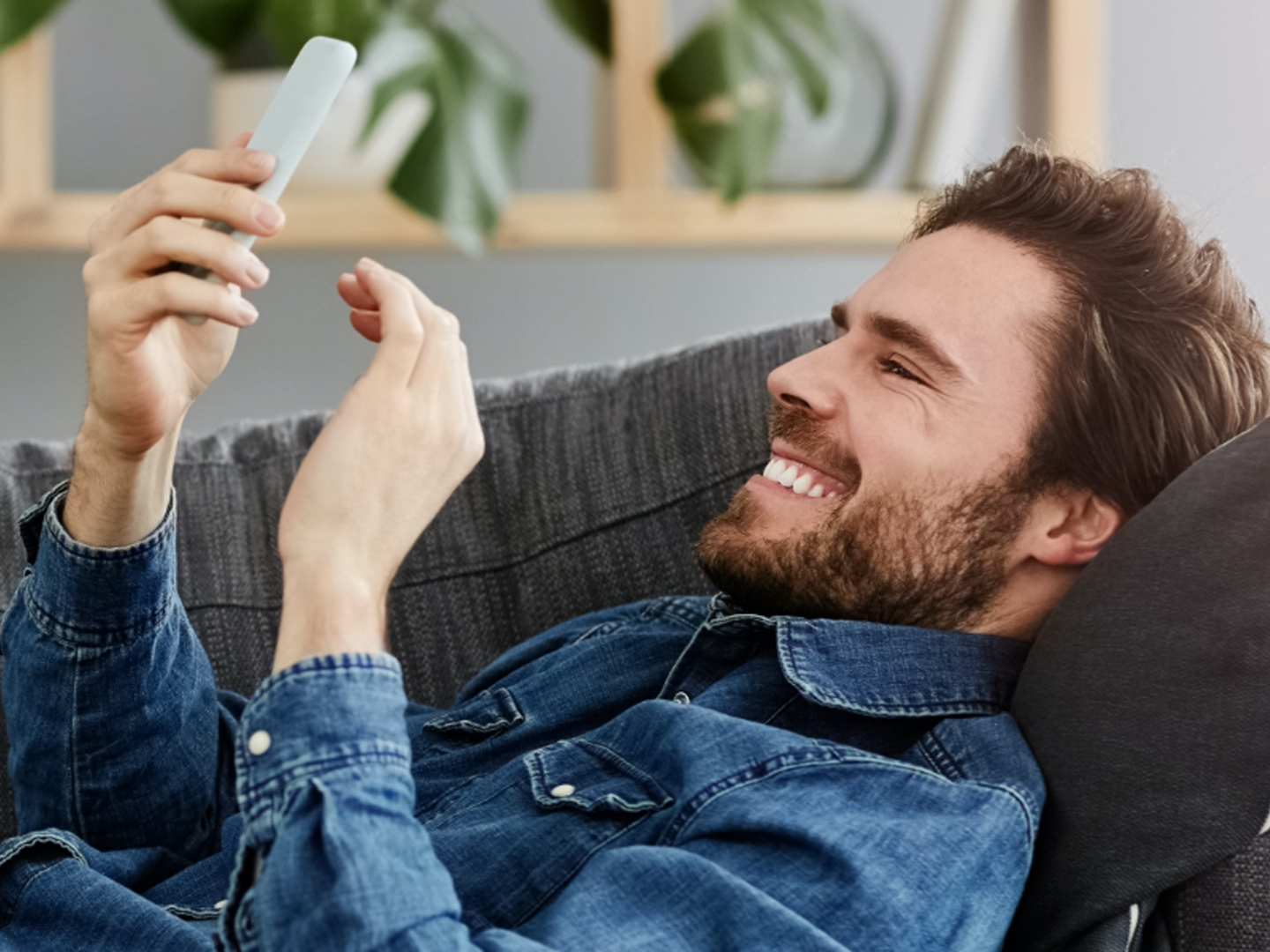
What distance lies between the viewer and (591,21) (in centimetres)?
196

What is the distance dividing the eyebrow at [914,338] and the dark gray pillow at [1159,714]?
0.22 meters

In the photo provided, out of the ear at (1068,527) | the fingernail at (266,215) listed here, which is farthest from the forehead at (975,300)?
the fingernail at (266,215)

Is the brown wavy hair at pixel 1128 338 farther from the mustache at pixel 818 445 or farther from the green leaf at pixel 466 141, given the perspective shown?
the green leaf at pixel 466 141

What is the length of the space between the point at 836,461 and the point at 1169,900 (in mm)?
424

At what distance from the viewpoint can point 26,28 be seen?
1.79 meters

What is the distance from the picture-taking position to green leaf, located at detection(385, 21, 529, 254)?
6.15 ft

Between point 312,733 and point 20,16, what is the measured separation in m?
1.47

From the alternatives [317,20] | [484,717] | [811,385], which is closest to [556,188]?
[317,20]

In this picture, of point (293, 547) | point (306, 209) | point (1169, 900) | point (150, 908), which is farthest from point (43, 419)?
point (1169, 900)

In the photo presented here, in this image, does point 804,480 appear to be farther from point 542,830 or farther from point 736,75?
point 736,75

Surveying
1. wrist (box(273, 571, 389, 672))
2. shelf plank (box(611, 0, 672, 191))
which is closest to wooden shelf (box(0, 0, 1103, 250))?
shelf plank (box(611, 0, 672, 191))

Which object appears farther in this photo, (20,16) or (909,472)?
(20,16)

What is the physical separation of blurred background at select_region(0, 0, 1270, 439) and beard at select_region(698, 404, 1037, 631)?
1098 millimetres

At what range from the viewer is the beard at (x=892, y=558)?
108 centimetres
